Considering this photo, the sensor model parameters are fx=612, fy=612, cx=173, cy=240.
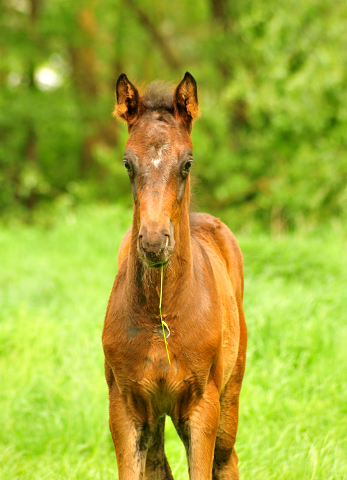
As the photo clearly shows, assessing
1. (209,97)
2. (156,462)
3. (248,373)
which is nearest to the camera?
(156,462)

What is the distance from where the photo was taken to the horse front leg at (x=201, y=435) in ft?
9.23

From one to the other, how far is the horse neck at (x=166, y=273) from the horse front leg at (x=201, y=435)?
0.49 m

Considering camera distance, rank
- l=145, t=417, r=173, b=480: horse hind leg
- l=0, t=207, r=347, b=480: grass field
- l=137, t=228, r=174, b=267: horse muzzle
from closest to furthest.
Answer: l=137, t=228, r=174, b=267: horse muzzle
l=145, t=417, r=173, b=480: horse hind leg
l=0, t=207, r=347, b=480: grass field

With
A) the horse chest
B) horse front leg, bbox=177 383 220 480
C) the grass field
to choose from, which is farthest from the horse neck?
the grass field

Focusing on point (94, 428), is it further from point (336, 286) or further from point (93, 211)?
point (93, 211)

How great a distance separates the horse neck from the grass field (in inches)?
60.4

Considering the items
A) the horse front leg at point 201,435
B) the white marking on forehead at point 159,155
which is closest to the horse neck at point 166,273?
the white marking on forehead at point 159,155

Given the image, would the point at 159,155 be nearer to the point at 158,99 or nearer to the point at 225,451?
the point at 158,99

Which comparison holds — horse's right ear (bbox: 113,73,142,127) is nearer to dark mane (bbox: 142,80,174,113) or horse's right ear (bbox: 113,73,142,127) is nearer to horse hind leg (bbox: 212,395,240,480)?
dark mane (bbox: 142,80,174,113)

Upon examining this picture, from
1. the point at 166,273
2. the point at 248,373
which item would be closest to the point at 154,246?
the point at 166,273

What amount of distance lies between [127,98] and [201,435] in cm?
163

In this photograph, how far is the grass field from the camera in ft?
13.5

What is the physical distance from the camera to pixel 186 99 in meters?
2.96

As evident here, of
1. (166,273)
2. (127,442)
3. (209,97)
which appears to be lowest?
(127,442)
